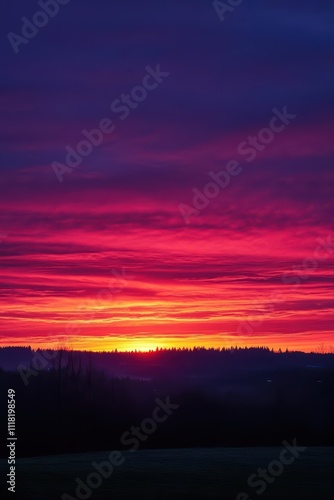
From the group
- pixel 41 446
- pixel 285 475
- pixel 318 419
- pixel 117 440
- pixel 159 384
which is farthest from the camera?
pixel 159 384

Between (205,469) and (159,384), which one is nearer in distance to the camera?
(205,469)

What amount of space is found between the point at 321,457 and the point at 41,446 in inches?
1364

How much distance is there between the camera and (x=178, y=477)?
56375mm

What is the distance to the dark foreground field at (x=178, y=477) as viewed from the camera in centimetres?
4916

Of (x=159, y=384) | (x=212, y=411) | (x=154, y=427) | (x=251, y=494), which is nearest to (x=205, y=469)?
(x=251, y=494)

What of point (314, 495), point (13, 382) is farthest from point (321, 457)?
point (13, 382)

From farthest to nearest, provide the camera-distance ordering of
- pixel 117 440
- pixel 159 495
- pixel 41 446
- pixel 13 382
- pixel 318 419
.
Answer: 1. pixel 13 382
2. pixel 318 419
3. pixel 117 440
4. pixel 41 446
5. pixel 159 495

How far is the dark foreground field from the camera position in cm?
4916

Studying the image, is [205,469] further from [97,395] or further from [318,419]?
[97,395]

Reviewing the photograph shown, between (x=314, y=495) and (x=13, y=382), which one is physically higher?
(x=13, y=382)

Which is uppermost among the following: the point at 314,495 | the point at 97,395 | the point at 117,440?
the point at 97,395

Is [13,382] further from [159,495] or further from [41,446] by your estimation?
[159,495]

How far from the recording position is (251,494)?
50.5m

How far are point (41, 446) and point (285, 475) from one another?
42.4m
